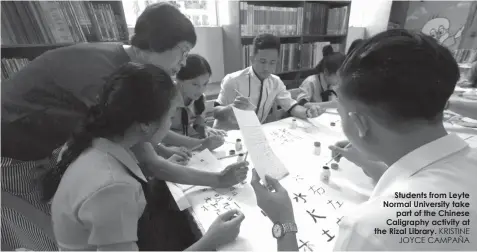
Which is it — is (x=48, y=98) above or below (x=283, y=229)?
above

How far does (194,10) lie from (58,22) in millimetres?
1257

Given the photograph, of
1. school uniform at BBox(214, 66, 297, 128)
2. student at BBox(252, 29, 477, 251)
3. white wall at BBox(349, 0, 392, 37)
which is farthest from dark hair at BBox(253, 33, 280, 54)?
white wall at BBox(349, 0, 392, 37)

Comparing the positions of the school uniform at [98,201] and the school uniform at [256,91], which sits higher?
the school uniform at [98,201]

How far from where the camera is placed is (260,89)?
210cm

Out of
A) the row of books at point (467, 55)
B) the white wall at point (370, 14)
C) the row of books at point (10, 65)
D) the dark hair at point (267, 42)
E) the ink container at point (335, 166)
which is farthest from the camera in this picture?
the white wall at point (370, 14)

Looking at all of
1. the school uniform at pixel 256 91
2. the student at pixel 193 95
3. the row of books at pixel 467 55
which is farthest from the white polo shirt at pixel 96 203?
the row of books at pixel 467 55

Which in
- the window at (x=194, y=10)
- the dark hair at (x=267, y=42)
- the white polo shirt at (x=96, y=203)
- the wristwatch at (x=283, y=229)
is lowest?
the wristwatch at (x=283, y=229)

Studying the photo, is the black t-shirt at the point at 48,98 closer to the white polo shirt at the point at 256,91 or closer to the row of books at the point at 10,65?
the row of books at the point at 10,65

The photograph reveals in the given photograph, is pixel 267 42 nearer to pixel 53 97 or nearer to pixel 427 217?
pixel 53 97

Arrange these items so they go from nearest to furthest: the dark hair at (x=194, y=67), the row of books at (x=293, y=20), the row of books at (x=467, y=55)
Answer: the dark hair at (x=194, y=67), the row of books at (x=293, y=20), the row of books at (x=467, y=55)

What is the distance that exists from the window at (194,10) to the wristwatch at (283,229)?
7.40 feet

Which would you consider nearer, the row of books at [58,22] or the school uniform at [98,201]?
the school uniform at [98,201]

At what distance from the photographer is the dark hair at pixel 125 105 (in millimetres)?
691

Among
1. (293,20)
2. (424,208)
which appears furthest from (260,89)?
(424,208)
